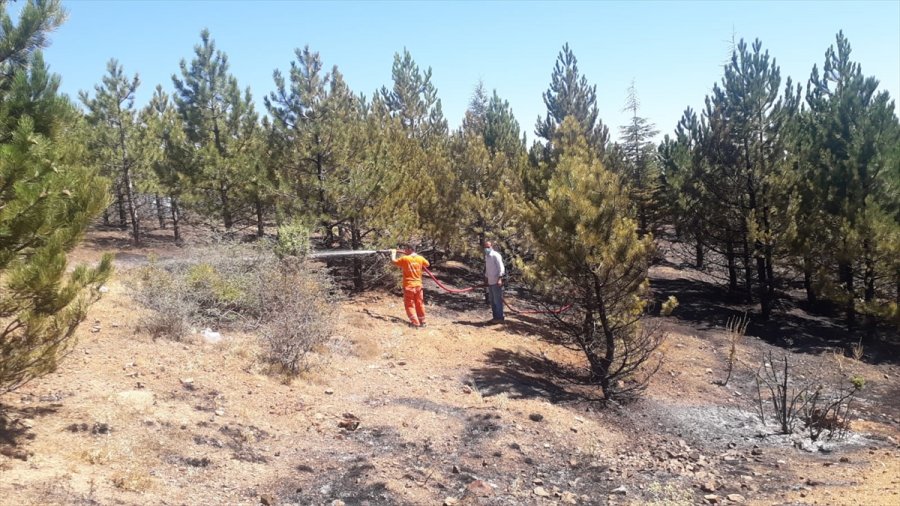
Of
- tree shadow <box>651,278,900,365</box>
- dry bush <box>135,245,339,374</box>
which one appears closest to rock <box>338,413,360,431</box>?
dry bush <box>135,245,339,374</box>

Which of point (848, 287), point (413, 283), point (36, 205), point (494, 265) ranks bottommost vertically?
point (848, 287)

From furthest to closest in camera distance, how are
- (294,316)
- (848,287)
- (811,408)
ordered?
(848,287) < (811,408) < (294,316)

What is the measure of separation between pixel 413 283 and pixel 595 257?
403 cm

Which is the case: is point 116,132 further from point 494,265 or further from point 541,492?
point 541,492

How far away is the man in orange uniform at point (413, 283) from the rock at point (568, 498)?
20.0 ft

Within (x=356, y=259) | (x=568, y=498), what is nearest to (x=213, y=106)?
(x=356, y=259)

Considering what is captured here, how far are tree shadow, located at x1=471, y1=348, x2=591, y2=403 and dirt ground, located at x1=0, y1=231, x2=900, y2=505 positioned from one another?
0.04 metres

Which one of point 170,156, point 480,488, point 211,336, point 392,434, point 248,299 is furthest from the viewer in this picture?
point 170,156

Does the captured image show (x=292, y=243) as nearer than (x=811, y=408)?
No

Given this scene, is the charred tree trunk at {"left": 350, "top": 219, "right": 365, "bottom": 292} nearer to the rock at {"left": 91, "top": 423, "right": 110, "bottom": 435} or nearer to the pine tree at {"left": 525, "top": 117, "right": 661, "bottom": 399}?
the pine tree at {"left": 525, "top": 117, "right": 661, "bottom": 399}

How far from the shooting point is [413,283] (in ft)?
37.7

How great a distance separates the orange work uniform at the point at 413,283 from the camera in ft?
37.2

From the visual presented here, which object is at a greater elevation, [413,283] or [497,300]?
[413,283]

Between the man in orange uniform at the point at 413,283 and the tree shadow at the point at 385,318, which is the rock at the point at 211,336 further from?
the tree shadow at the point at 385,318
